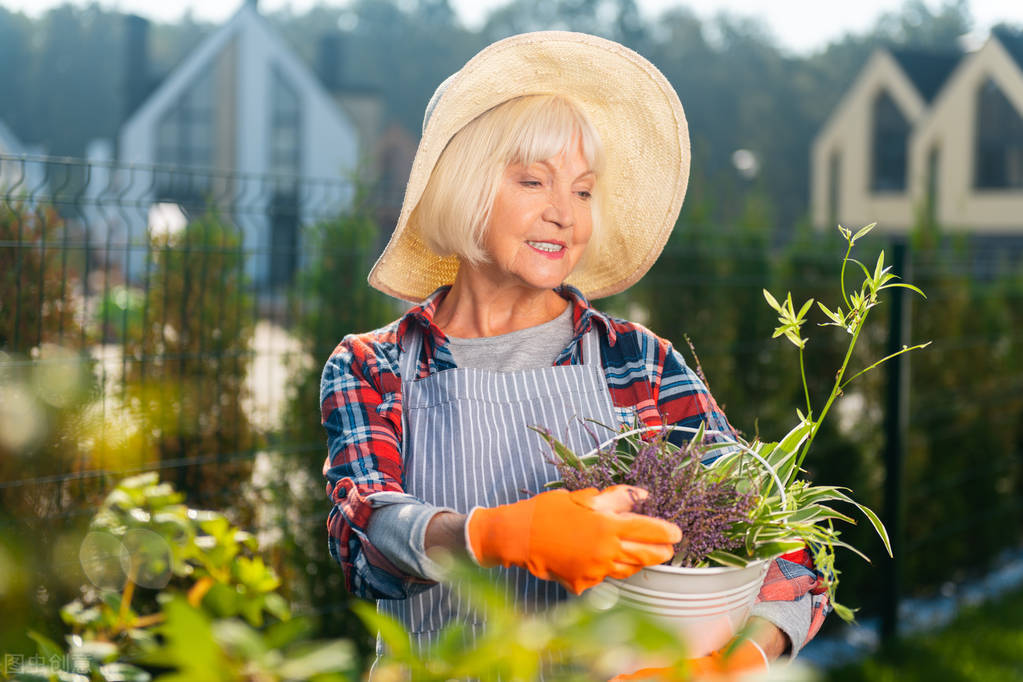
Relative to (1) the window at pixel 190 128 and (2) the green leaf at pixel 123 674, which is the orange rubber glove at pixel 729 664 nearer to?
(2) the green leaf at pixel 123 674

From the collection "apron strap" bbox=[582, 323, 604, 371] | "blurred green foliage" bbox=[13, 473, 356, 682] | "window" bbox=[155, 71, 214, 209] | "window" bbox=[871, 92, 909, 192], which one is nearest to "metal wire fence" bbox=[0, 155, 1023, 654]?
"blurred green foliage" bbox=[13, 473, 356, 682]

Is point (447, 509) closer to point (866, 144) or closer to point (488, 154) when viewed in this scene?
point (488, 154)

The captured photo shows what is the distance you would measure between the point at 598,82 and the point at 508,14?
245 ft

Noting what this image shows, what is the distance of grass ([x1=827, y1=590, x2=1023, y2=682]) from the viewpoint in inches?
162

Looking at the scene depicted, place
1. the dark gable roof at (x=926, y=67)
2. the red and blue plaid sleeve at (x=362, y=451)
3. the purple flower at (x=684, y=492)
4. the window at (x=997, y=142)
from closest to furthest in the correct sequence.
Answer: the purple flower at (x=684, y=492) < the red and blue plaid sleeve at (x=362, y=451) < the window at (x=997, y=142) < the dark gable roof at (x=926, y=67)

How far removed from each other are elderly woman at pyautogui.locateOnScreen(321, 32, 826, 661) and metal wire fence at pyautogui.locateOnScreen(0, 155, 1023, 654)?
0.49 m

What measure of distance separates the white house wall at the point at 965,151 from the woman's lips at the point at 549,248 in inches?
826

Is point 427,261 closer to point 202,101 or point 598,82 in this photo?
point 598,82

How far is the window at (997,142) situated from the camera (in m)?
20.4

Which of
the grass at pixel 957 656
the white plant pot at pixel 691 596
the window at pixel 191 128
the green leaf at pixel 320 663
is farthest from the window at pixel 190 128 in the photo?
the green leaf at pixel 320 663

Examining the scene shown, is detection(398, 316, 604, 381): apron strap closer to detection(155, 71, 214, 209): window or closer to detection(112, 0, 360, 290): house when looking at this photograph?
detection(112, 0, 360, 290): house

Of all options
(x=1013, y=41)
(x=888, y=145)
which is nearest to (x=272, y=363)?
(x=1013, y=41)

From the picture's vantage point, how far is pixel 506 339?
187 cm

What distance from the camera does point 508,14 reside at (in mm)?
72438
